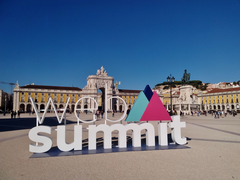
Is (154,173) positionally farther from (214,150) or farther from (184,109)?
(184,109)

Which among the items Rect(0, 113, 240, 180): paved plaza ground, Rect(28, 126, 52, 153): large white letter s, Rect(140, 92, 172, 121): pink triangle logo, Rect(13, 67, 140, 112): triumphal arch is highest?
Rect(13, 67, 140, 112): triumphal arch

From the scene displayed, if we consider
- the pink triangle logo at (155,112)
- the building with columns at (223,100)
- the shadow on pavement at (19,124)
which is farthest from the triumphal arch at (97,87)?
the pink triangle logo at (155,112)

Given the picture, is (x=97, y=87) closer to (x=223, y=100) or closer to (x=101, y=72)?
(x=101, y=72)

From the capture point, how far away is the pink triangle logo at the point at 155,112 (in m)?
7.35

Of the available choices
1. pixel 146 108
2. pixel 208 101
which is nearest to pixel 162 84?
pixel 208 101

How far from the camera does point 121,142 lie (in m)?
6.60

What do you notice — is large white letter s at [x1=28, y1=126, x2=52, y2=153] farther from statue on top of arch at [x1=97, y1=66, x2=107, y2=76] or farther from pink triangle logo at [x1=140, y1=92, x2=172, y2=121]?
statue on top of arch at [x1=97, y1=66, x2=107, y2=76]

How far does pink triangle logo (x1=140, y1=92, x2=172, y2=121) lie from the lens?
24.1ft

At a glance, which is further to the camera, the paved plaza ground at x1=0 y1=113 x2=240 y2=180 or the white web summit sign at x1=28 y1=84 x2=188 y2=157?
the white web summit sign at x1=28 y1=84 x2=188 y2=157

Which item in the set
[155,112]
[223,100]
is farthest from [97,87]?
[155,112]

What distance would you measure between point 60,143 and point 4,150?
83.8 inches

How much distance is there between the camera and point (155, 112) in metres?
7.47

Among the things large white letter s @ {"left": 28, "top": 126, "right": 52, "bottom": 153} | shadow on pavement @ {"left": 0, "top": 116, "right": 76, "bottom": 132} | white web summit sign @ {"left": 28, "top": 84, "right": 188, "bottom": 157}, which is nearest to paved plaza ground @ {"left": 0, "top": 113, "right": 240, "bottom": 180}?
large white letter s @ {"left": 28, "top": 126, "right": 52, "bottom": 153}

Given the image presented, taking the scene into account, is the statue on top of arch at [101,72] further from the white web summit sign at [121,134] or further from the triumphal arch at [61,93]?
the white web summit sign at [121,134]
